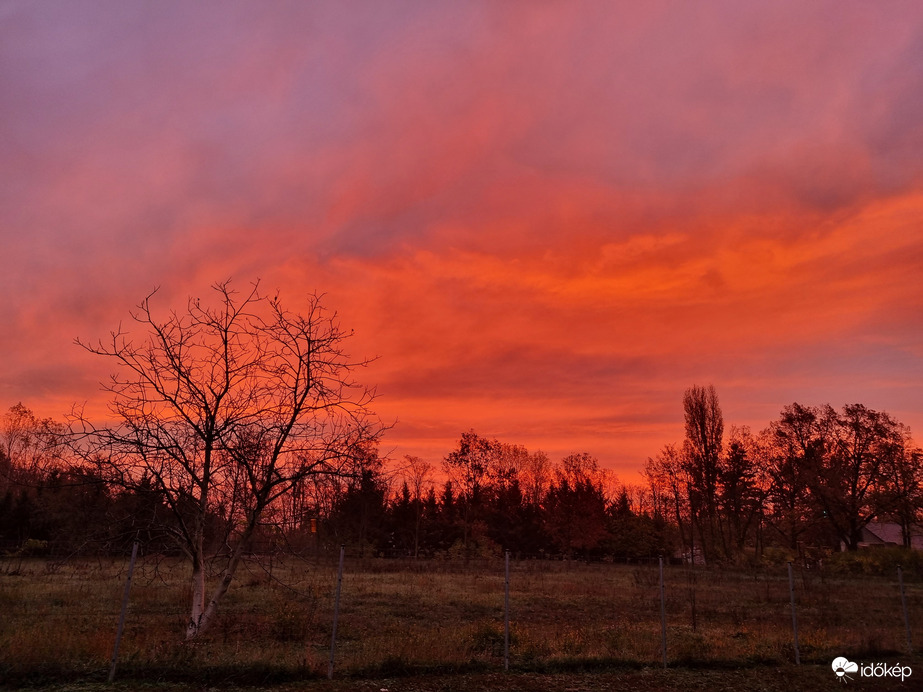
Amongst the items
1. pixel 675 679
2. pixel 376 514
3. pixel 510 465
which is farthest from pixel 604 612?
pixel 510 465

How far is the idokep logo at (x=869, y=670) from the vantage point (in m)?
12.1

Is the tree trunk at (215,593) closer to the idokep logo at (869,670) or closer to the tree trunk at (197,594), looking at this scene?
the tree trunk at (197,594)

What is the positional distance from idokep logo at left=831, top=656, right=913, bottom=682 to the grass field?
360mm

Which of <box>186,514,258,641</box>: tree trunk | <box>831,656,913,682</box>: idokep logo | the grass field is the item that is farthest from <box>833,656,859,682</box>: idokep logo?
<box>186,514,258,641</box>: tree trunk

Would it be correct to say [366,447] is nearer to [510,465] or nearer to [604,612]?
[604,612]

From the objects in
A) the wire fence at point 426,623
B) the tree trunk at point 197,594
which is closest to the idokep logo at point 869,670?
the wire fence at point 426,623

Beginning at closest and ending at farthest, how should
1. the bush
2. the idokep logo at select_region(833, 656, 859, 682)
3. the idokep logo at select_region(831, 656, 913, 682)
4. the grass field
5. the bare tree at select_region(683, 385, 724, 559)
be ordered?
the grass field, the idokep logo at select_region(833, 656, 859, 682), the idokep logo at select_region(831, 656, 913, 682), the bush, the bare tree at select_region(683, 385, 724, 559)

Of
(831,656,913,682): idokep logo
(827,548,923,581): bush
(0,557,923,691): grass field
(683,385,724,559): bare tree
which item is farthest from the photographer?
(683,385,724,559): bare tree

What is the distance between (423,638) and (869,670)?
30.7 feet

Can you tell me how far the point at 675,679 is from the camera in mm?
11375

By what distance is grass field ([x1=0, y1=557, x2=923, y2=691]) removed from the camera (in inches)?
407

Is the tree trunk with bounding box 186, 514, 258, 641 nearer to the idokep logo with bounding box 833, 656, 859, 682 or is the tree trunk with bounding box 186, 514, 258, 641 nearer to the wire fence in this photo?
the wire fence

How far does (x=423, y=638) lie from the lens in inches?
512

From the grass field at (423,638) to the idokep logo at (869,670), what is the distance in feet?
1.18
